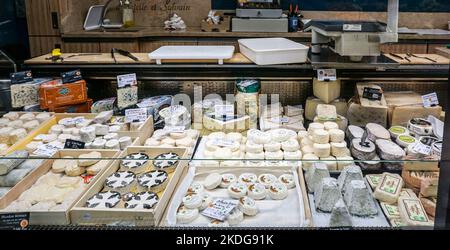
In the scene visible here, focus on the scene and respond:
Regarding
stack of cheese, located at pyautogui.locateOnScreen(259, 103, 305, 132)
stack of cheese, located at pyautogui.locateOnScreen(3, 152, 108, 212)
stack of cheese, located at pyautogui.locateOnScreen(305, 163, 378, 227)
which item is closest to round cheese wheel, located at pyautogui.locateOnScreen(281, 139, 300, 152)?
stack of cheese, located at pyautogui.locateOnScreen(259, 103, 305, 132)

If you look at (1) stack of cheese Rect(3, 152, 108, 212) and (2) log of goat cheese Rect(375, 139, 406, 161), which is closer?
(1) stack of cheese Rect(3, 152, 108, 212)

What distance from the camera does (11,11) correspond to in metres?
6.22

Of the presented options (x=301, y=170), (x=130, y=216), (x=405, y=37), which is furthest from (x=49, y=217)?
(x=405, y=37)

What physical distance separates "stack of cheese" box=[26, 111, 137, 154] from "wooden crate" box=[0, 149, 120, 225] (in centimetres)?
11

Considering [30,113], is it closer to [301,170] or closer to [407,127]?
[301,170]

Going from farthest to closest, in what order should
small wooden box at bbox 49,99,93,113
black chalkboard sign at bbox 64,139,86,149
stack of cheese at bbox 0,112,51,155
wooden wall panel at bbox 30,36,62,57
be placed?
wooden wall panel at bbox 30,36,62,57
small wooden box at bbox 49,99,93,113
stack of cheese at bbox 0,112,51,155
black chalkboard sign at bbox 64,139,86,149

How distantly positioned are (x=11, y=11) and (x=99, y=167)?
478 centimetres

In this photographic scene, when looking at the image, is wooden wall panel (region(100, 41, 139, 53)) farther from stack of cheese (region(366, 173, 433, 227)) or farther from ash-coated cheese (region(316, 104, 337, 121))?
stack of cheese (region(366, 173, 433, 227))

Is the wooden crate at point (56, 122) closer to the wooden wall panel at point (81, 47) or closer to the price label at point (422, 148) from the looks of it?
the price label at point (422, 148)

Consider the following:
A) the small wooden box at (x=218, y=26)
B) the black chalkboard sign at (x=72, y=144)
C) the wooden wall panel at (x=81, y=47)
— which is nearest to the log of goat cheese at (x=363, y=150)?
the black chalkboard sign at (x=72, y=144)

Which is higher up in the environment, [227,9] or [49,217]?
[227,9]

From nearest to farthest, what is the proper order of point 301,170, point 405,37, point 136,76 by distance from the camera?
point 301,170, point 136,76, point 405,37

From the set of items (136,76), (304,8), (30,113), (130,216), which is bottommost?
(130,216)

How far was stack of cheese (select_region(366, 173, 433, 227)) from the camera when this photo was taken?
2031mm
